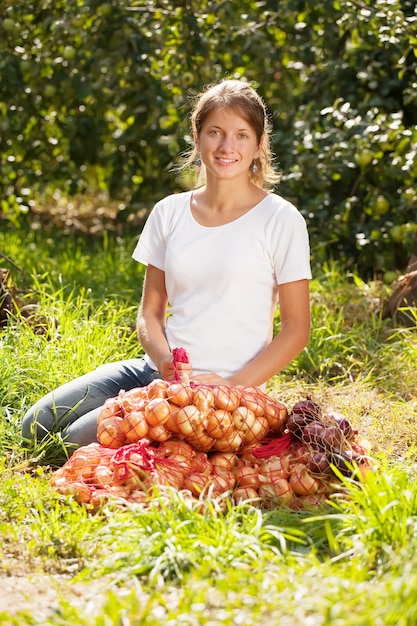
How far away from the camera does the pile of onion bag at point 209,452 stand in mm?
2611

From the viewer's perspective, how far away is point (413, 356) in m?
4.02

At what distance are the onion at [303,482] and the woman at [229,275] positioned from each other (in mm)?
339

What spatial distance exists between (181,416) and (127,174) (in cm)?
386

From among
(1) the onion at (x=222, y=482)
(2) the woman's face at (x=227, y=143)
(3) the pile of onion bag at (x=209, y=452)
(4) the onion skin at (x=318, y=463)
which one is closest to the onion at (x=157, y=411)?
(3) the pile of onion bag at (x=209, y=452)

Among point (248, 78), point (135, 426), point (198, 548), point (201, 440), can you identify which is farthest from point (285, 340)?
point (248, 78)

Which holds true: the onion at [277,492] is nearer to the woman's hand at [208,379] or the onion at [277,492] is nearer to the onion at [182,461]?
the onion at [182,461]

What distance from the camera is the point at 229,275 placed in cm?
292

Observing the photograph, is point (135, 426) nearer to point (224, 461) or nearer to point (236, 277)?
point (224, 461)

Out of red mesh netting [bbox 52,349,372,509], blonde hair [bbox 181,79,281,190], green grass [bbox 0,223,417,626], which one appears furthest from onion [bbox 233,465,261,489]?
blonde hair [bbox 181,79,281,190]

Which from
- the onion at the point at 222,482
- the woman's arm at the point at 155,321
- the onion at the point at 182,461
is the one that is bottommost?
the onion at the point at 222,482

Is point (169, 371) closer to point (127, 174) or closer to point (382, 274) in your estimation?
point (382, 274)

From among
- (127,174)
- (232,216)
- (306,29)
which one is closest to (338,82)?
(306,29)

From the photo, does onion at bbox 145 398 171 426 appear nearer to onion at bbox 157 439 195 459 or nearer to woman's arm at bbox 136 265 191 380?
onion at bbox 157 439 195 459

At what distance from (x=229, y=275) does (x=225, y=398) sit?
0.44 meters
